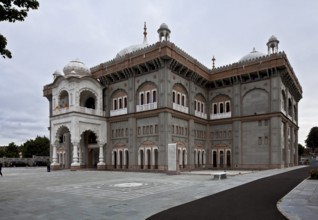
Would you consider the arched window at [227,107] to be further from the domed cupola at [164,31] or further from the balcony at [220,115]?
the domed cupola at [164,31]

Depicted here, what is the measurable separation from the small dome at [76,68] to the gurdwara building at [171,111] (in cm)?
15

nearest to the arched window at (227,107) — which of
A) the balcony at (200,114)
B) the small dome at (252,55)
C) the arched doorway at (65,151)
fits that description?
the balcony at (200,114)

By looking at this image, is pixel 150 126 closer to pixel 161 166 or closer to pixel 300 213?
pixel 161 166

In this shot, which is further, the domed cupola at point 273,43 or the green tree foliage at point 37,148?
the green tree foliage at point 37,148

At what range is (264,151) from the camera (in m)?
37.8

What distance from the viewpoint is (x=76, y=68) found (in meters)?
40.8

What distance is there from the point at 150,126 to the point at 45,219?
2684 cm

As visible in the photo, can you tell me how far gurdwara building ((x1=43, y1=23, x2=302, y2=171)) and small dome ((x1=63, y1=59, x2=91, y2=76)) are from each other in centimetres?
15

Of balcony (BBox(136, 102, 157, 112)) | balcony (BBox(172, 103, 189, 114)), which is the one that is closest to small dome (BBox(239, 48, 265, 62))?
balcony (BBox(172, 103, 189, 114))

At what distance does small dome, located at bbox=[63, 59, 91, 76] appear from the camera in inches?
1598

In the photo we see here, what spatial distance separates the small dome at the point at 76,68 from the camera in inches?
1598

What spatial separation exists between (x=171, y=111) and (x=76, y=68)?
52.3 feet

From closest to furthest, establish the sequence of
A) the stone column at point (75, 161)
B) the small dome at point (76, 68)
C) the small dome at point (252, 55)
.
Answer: the stone column at point (75, 161), the small dome at point (76, 68), the small dome at point (252, 55)

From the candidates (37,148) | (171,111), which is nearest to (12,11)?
(171,111)
